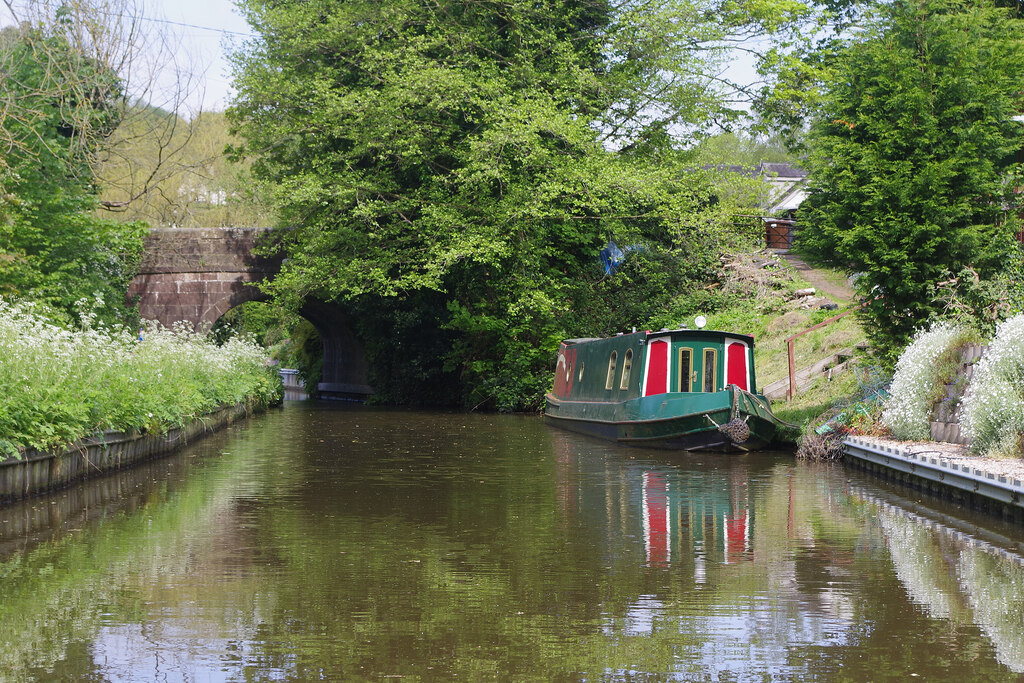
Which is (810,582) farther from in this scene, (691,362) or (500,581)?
(691,362)

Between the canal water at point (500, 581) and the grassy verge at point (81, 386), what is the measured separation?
650 millimetres

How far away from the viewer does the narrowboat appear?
16.5 meters

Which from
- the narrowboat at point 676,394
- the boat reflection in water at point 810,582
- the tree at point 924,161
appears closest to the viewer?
the boat reflection in water at point 810,582

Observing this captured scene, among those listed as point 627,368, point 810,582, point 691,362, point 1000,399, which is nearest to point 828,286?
point 627,368

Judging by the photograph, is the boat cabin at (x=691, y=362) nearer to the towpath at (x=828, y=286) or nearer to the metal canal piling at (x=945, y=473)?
the metal canal piling at (x=945, y=473)

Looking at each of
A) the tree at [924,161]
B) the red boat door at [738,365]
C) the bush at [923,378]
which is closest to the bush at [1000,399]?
the bush at [923,378]

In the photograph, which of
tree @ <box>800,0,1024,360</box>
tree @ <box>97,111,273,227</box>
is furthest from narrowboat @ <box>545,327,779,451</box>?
tree @ <box>97,111,273,227</box>

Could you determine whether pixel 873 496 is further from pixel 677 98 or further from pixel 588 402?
→ pixel 677 98

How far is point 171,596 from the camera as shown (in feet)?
21.4

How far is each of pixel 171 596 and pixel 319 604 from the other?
90 cm

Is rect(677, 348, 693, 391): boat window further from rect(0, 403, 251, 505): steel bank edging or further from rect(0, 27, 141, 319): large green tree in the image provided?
rect(0, 27, 141, 319): large green tree

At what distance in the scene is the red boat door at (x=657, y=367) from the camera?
18.0 meters

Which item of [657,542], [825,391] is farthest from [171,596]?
[825,391]

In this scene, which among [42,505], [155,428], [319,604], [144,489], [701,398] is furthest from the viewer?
[701,398]
